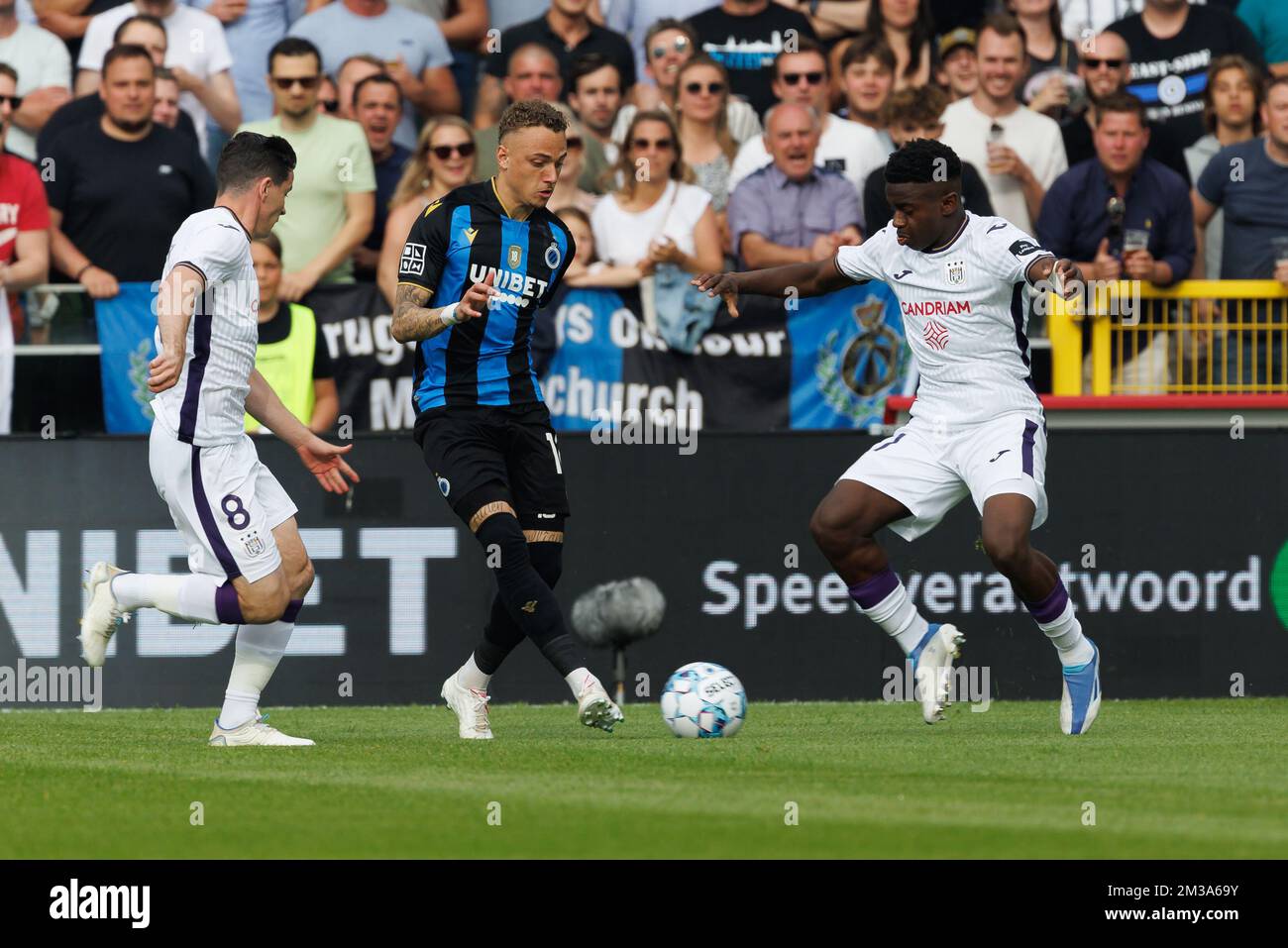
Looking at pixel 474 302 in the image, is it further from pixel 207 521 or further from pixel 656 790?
pixel 656 790

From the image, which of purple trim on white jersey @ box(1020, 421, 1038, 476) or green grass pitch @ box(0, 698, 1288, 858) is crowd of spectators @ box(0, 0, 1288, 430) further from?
green grass pitch @ box(0, 698, 1288, 858)

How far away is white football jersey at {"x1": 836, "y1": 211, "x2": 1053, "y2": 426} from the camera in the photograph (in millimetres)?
9258

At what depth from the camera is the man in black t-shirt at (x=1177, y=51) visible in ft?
48.5

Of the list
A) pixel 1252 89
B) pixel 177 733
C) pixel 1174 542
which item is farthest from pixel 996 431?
pixel 1252 89

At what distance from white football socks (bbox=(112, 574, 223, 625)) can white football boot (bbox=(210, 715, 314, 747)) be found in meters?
0.51

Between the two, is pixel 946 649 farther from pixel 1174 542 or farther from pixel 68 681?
pixel 68 681

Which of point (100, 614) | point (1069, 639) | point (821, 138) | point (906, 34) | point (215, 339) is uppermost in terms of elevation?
point (906, 34)

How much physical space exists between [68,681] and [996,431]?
5487 millimetres

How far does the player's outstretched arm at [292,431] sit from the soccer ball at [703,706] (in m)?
1.71

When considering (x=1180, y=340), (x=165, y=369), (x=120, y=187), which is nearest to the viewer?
(x=165, y=369)

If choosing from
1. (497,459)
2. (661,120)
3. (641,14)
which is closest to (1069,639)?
(497,459)

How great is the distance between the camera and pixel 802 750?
339 inches

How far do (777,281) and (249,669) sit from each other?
291cm

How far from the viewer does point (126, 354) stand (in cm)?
1301
